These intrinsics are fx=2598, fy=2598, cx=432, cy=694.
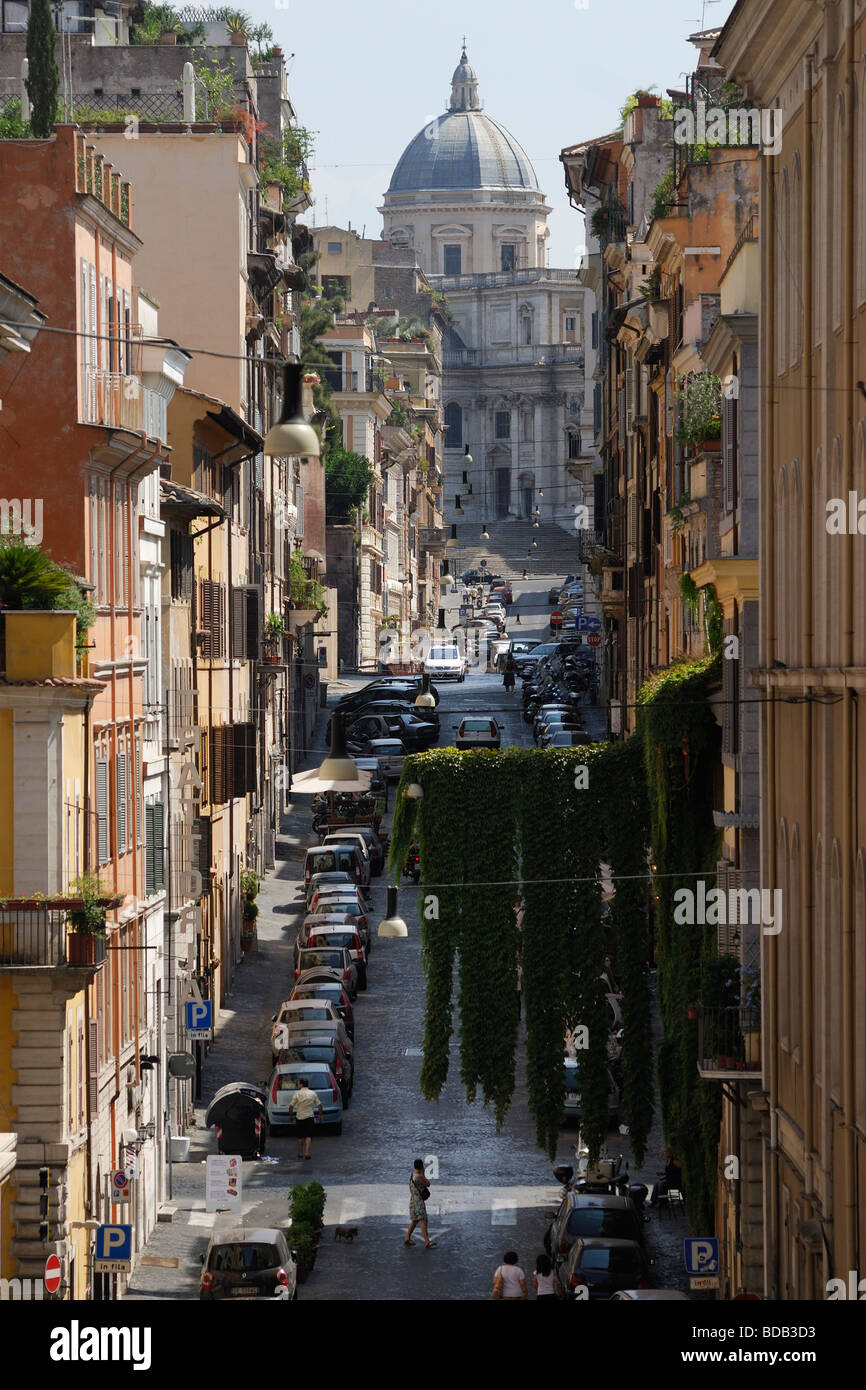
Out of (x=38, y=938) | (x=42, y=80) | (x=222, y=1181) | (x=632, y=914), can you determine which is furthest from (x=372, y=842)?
(x=38, y=938)

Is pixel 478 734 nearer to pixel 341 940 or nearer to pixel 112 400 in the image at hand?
pixel 341 940

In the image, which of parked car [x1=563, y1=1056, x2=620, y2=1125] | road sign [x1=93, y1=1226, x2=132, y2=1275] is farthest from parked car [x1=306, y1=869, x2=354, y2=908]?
road sign [x1=93, y1=1226, x2=132, y2=1275]

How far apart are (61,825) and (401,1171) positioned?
354 inches

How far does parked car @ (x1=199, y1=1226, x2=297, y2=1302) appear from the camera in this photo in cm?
2492

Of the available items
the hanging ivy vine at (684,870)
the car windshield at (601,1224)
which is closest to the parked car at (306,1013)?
the car windshield at (601,1224)

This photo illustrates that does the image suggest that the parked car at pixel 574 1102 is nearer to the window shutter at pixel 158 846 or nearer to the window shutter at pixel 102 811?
the window shutter at pixel 158 846

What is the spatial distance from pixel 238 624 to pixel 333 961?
819 centimetres

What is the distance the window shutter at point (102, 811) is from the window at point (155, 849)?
3750 millimetres

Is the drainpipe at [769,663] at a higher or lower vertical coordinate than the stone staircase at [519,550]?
lower

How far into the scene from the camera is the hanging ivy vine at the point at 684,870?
2541 cm

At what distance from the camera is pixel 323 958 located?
4381 centimetres

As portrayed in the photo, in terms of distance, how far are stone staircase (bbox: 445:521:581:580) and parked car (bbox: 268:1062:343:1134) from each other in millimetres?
114679
